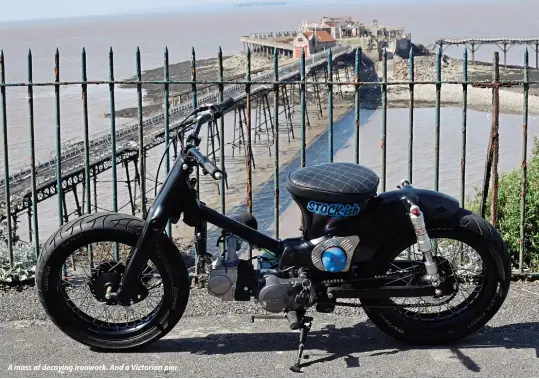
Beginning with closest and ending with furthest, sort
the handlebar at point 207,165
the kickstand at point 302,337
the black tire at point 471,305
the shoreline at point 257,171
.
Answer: the handlebar at point 207,165 < the kickstand at point 302,337 < the black tire at point 471,305 < the shoreline at point 257,171

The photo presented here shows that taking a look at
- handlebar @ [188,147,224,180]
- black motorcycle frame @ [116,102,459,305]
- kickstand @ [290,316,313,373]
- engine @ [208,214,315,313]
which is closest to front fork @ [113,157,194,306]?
black motorcycle frame @ [116,102,459,305]

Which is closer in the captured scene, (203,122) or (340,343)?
(203,122)

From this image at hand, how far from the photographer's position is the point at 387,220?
468 cm

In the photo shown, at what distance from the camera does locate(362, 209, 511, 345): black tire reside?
187 inches

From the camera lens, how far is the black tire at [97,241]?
4.75 metres

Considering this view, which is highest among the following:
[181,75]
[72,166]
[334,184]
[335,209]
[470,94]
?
[334,184]

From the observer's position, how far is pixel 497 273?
4.82m

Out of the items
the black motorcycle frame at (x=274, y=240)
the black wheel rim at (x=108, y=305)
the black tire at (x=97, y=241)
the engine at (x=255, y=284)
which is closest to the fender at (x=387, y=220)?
the black motorcycle frame at (x=274, y=240)

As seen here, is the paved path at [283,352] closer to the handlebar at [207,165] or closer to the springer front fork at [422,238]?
the springer front fork at [422,238]

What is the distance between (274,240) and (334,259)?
0.36 meters

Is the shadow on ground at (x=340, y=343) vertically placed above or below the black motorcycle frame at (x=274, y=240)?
below

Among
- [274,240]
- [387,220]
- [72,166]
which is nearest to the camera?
[387,220]

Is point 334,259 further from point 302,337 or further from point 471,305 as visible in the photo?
point 471,305

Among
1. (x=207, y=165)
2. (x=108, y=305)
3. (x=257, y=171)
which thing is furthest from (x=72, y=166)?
(x=207, y=165)
